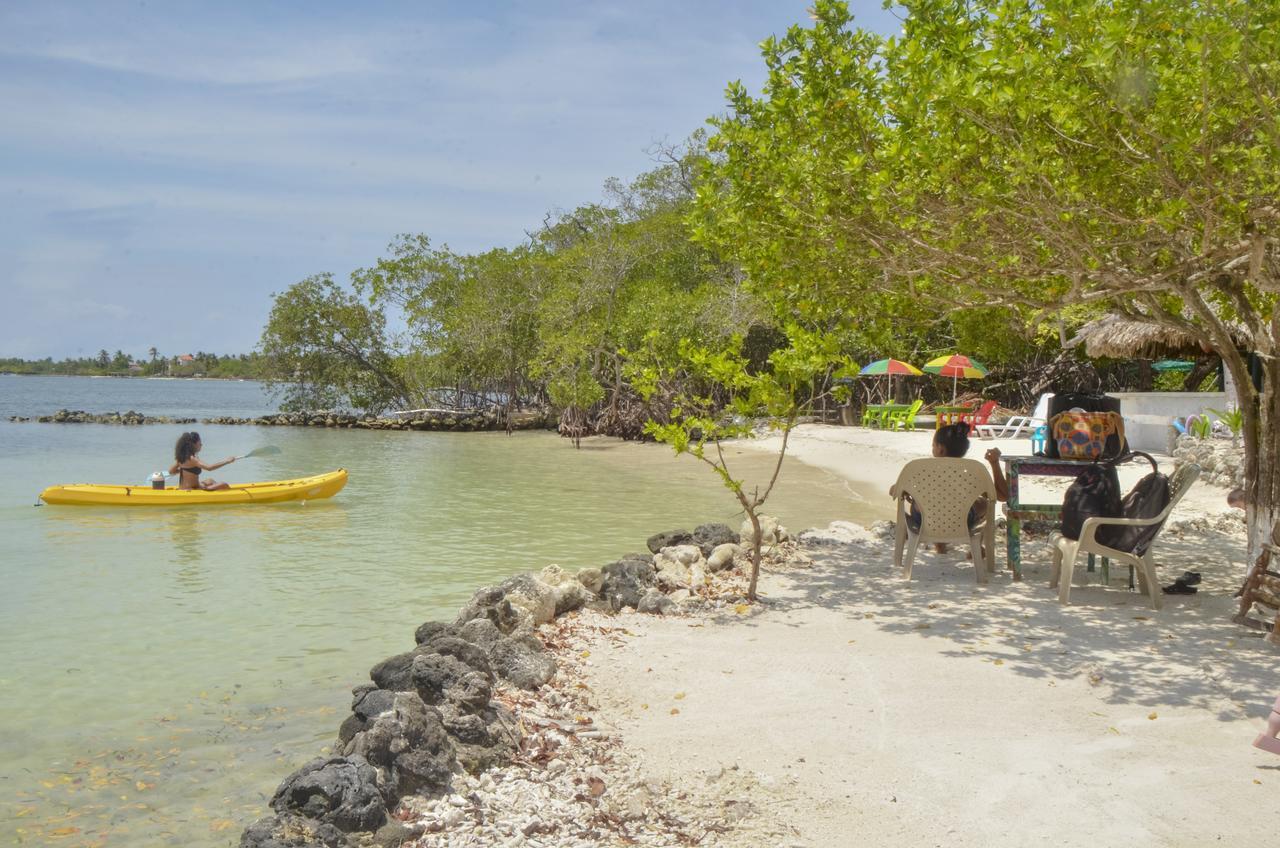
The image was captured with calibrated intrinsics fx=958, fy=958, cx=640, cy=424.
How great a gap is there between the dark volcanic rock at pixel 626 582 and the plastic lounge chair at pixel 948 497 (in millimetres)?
2143

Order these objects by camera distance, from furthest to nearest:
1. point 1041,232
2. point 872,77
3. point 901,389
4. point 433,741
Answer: point 901,389, point 872,77, point 1041,232, point 433,741

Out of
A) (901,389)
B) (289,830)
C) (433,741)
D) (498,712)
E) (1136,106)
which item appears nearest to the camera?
(289,830)

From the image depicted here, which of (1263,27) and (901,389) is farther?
(901,389)

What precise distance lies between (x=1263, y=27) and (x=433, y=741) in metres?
5.53

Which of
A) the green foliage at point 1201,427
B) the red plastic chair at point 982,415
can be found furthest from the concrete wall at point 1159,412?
the red plastic chair at point 982,415

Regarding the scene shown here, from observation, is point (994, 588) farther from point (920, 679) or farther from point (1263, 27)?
point (1263, 27)

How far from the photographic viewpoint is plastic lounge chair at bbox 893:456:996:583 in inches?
295

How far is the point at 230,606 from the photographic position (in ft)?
30.8

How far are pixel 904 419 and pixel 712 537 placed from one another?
17747 mm

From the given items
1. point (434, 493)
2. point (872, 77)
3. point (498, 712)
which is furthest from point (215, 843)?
point (434, 493)

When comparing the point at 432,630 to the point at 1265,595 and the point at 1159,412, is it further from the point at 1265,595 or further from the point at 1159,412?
the point at 1159,412

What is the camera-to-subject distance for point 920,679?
5336mm

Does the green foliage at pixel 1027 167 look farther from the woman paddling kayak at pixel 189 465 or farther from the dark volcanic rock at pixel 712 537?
the woman paddling kayak at pixel 189 465

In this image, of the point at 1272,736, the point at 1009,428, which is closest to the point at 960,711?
the point at 1272,736
